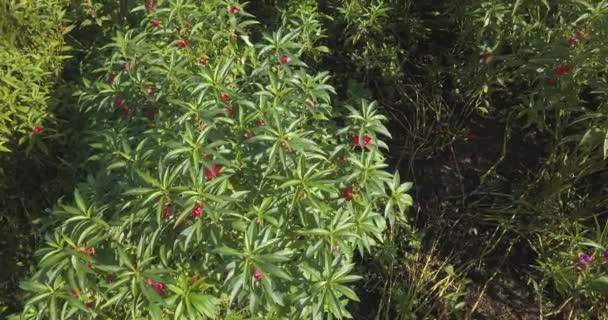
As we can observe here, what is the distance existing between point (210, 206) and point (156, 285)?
320mm

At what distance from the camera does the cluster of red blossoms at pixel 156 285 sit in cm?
170

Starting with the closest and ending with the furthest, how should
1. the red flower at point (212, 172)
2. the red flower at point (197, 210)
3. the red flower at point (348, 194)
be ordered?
the red flower at point (197, 210) → the red flower at point (212, 172) → the red flower at point (348, 194)

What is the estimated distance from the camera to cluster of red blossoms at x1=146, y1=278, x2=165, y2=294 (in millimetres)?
1696

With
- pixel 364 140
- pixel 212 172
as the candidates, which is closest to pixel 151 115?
pixel 212 172

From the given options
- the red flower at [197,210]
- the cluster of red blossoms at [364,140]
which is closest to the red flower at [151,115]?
the red flower at [197,210]

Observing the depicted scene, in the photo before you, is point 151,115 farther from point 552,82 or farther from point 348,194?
point 552,82

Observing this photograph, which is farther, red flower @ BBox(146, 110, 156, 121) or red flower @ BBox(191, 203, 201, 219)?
red flower @ BBox(146, 110, 156, 121)

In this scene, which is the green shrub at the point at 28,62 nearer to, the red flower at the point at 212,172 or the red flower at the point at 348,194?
the red flower at the point at 212,172

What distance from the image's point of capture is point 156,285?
5.68 feet

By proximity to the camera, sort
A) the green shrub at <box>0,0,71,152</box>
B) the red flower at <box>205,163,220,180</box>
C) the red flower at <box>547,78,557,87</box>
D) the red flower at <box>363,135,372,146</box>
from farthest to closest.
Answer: the green shrub at <box>0,0,71,152</box> < the red flower at <box>547,78,557,87</box> < the red flower at <box>363,135,372,146</box> < the red flower at <box>205,163,220,180</box>

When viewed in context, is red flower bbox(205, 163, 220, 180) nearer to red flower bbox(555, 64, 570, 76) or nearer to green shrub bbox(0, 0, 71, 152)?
green shrub bbox(0, 0, 71, 152)

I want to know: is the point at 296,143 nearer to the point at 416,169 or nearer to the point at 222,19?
the point at 222,19

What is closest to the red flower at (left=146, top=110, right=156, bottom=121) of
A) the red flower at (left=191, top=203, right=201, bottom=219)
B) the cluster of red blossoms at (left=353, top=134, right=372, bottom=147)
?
the red flower at (left=191, top=203, right=201, bottom=219)

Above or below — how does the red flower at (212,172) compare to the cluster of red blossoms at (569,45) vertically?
below
